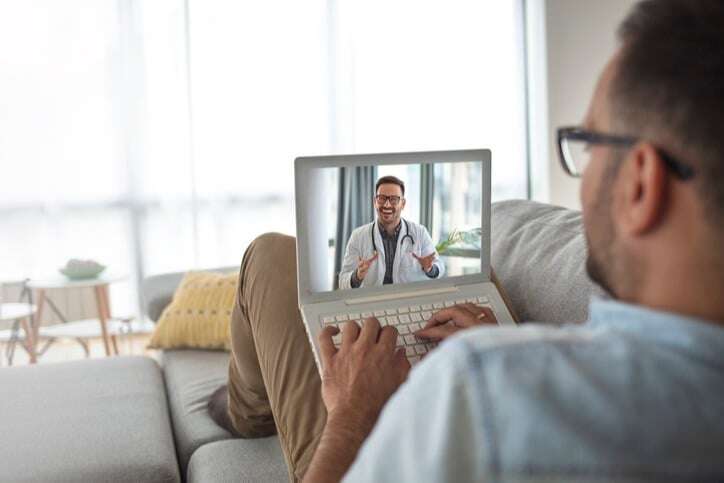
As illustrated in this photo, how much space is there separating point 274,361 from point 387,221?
0.32 metres

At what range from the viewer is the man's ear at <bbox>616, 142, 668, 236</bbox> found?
2.10 feet

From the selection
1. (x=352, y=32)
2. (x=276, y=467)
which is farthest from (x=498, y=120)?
(x=276, y=467)

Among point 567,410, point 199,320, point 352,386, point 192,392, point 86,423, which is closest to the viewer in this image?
point 567,410

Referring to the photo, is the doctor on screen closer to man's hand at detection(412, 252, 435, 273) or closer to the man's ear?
man's hand at detection(412, 252, 435, 273)

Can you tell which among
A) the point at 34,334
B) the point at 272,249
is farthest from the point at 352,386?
the point at 34,334

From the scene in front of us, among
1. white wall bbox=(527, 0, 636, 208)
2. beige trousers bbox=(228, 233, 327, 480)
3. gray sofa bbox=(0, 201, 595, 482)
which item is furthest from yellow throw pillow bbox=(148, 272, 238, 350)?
white wall bbox=(527, 0, 636, 208)

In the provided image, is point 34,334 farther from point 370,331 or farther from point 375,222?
point 370,331

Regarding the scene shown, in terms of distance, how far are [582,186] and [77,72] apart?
405cm

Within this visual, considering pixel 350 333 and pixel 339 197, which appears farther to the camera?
pixel 339 197

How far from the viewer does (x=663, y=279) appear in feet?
2.17

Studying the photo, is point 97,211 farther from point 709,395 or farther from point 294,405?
point 709,395

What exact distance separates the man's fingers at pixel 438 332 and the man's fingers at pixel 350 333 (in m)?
0.15

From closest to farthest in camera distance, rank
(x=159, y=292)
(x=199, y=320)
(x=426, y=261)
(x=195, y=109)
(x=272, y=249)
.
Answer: (x=426, y=261)
(x=272, y=249)
(x=199, y=320)
(x=159, y=292)
(x=195, y=109)

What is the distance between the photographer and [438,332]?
1.36 metres
